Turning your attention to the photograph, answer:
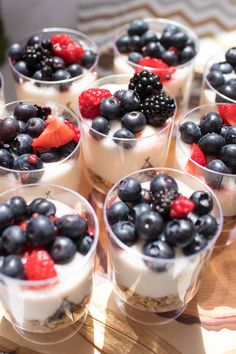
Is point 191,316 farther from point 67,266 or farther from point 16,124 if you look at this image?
point 16,124

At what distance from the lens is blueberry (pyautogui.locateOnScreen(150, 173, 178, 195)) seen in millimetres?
1045

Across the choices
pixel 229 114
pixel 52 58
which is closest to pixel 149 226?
pixel 229 114

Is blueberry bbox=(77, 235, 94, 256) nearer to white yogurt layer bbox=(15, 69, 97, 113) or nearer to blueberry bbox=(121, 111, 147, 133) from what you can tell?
blueberry bbox=(121, 111, 147, 133)

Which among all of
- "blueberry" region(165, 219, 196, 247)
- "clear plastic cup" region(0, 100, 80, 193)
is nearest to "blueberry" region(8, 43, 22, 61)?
"clear plastic cup" region(0, 100, 80, 193)

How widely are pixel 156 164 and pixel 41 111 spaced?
12.9 inches

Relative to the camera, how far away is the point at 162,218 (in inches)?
39.0

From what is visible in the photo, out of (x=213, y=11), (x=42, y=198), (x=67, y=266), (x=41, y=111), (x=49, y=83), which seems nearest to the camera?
(x=67, y=266)

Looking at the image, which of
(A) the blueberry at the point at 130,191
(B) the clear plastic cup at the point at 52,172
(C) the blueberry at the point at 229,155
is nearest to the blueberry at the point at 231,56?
(C) the blueberry at the point at 229,155

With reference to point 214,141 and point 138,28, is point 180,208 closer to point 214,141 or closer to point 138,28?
point 214,141

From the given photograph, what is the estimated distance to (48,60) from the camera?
1.48 meters

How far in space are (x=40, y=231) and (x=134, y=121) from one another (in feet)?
1.39

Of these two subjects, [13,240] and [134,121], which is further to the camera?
[134,121]

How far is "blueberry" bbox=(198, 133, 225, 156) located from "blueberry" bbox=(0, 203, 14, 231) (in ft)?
1.64

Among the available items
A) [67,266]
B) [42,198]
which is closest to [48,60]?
[42,198]
